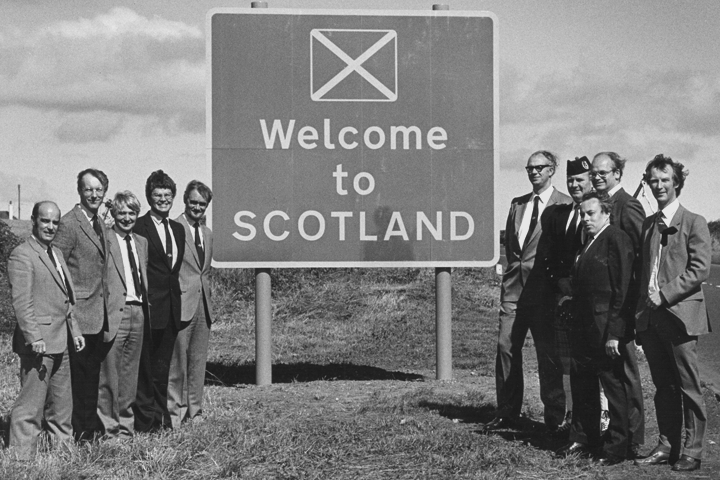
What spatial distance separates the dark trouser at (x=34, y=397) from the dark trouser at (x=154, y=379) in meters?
0.87

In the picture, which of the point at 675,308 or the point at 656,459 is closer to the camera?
the point at 675,308

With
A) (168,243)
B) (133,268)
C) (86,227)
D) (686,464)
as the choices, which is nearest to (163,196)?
(168,243)

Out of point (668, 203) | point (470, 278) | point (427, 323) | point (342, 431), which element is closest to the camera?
point (668, 203)

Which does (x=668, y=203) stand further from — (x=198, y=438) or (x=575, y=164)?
(x=198, y=438)

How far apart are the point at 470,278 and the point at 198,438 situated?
1598 centimetres

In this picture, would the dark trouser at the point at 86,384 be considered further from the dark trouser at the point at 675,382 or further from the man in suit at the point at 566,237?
the dark trouser at the point at 675,382

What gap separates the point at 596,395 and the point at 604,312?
663 millimetres

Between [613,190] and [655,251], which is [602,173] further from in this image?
[655,251]

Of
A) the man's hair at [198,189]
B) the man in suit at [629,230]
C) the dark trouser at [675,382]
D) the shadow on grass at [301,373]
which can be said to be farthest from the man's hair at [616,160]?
the shadow on grass at [301,373]

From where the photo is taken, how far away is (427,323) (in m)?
16.4

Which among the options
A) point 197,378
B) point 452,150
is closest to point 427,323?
point 452,150

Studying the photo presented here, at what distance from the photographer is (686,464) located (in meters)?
6.64

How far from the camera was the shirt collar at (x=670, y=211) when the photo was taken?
6.66m

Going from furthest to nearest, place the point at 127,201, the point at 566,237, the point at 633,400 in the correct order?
the point at 566,237
the point at 127,201
the point at 633,400
